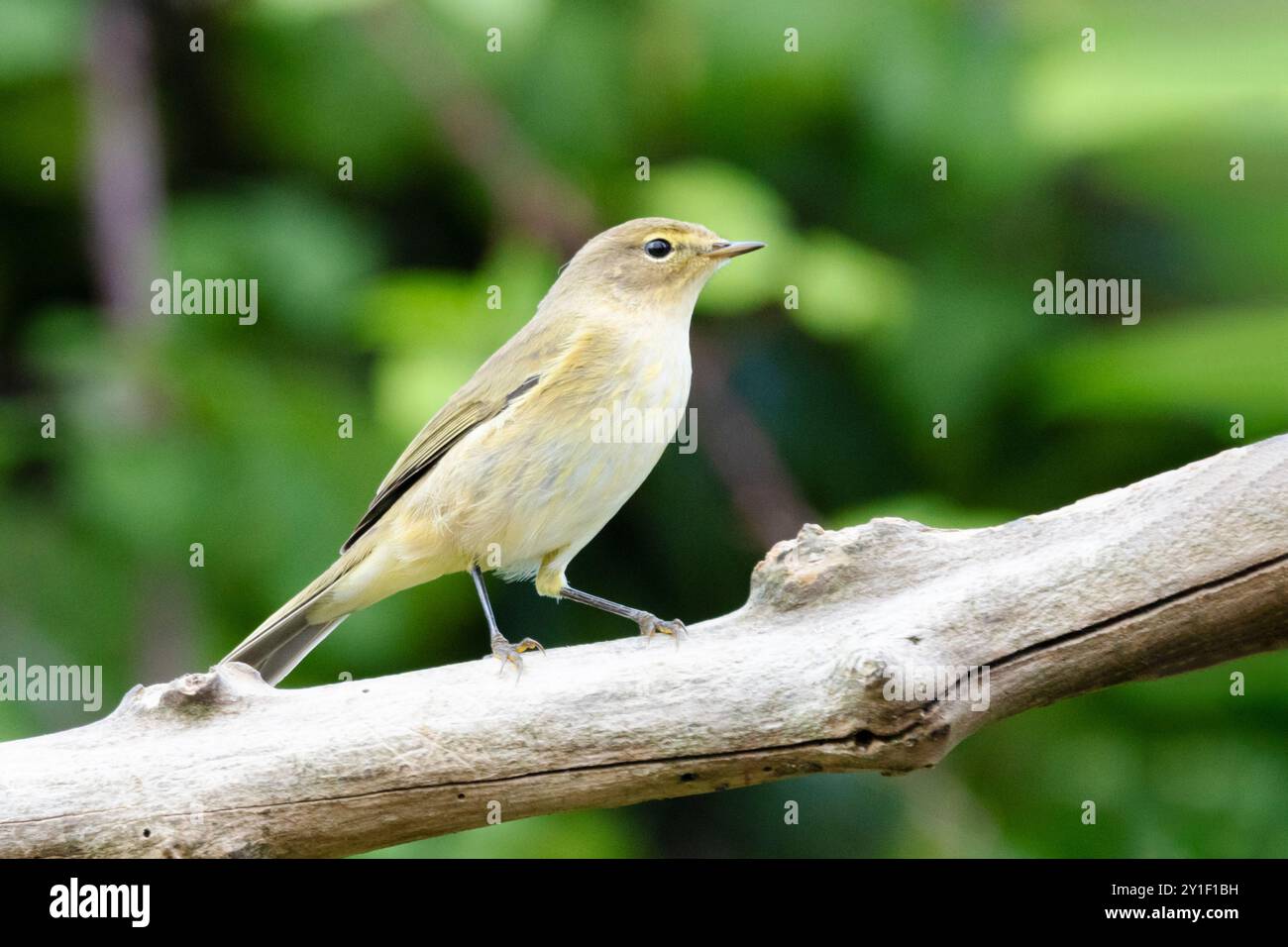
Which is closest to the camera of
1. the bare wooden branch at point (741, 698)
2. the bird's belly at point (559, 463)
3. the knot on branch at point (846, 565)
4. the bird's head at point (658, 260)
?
the bare wooden branch at point (741, 698)

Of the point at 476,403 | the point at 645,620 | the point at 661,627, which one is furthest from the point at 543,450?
the point at 661,627

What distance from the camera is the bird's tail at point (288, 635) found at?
4922 millimetres

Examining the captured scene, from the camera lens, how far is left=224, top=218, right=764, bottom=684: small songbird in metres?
4.70

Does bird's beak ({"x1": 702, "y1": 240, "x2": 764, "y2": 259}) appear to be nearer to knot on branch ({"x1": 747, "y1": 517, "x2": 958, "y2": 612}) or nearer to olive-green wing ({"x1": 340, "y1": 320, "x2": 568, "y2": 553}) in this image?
olive-green wing ({"x1": 340, "y1": 320, "x2": 568, "y2": 553})

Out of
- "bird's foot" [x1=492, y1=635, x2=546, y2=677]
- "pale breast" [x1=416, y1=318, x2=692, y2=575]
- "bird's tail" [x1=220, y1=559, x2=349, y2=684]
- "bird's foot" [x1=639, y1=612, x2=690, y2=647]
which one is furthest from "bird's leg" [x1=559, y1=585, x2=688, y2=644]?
"bird's tail" [x1=220, y1=559, x2=349, y2=684]

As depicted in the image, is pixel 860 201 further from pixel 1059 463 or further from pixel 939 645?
pixel 939 645

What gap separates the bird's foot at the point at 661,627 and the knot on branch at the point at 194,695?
3.73 ft

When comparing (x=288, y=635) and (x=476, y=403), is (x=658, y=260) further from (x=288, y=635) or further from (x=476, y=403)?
(x=288, y=635)

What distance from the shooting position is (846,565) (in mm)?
3936

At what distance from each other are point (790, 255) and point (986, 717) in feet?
9.27

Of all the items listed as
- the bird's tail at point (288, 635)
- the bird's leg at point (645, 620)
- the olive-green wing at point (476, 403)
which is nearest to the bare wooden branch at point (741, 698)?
the bird's leg at point (645, 620)

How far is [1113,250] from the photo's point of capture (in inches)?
276

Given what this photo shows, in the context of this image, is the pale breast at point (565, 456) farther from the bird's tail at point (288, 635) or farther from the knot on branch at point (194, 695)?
the knot on branch at point (194, 695)

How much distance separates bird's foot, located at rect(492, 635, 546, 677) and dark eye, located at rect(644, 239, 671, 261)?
5.50 ft
